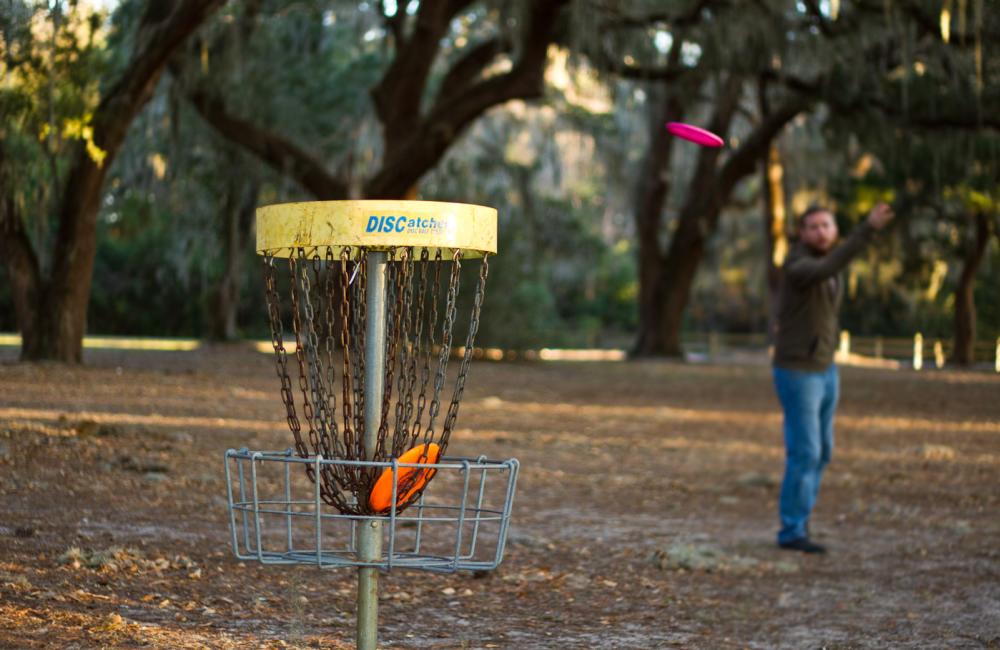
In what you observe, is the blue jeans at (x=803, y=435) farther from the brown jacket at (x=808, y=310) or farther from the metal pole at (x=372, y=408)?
the metal pole at (x=372, y=408)

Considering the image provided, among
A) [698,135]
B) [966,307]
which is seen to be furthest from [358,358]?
[966,307]

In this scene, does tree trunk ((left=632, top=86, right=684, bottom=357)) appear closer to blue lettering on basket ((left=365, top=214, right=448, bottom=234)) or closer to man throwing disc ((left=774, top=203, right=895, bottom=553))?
man throwing disc ((left=774, top=203, right=895, bottom=553))

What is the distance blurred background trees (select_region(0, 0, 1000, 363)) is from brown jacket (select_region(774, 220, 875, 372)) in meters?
6.73

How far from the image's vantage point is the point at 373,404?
3.15 meters

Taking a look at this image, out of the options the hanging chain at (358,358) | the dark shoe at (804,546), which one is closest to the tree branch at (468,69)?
the dark shoe at (804,546)

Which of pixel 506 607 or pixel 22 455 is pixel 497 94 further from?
pixel 506 607

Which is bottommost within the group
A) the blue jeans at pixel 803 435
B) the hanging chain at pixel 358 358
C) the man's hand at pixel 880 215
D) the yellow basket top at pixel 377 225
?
the blue jeans at pixel 803 435

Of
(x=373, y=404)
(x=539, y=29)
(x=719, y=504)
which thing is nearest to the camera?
(x=373, y=404)

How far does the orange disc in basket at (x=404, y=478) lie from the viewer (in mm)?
→ 3123

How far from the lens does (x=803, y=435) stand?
6.41 meters

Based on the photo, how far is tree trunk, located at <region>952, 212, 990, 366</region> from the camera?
A: 25.1 meters

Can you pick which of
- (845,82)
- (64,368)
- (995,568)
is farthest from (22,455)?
(845,82)

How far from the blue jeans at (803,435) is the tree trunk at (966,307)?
1987 cm

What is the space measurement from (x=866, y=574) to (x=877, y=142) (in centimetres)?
1325
